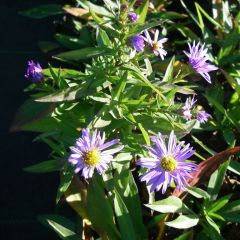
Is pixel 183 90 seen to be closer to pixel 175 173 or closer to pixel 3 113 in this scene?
pixel 175 173

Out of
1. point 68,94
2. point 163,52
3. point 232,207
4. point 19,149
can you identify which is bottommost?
point 19,149

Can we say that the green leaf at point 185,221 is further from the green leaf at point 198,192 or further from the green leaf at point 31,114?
the green leaf at point 31,114

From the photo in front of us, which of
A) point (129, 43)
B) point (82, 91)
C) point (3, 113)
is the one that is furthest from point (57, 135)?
point (3, 113)

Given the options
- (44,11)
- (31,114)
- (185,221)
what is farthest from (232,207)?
(44,11)

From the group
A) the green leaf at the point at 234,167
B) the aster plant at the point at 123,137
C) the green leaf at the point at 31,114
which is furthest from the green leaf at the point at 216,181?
the green leaf at the point at 31,114

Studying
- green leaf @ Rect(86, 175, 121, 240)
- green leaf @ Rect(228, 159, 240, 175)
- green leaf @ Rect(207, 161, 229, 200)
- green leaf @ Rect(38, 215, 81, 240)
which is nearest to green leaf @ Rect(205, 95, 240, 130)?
green leaf @ Rect(228, 159, 240, 175)

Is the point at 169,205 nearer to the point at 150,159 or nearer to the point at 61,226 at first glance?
the point at 150,159

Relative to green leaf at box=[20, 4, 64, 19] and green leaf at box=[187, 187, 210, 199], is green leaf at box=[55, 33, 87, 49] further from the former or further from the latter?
green leaf at box=[187, 187, 210, 199]

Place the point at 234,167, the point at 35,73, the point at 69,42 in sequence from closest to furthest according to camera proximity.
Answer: the point at 35,73
the point at 234,167
the point at 69,42
